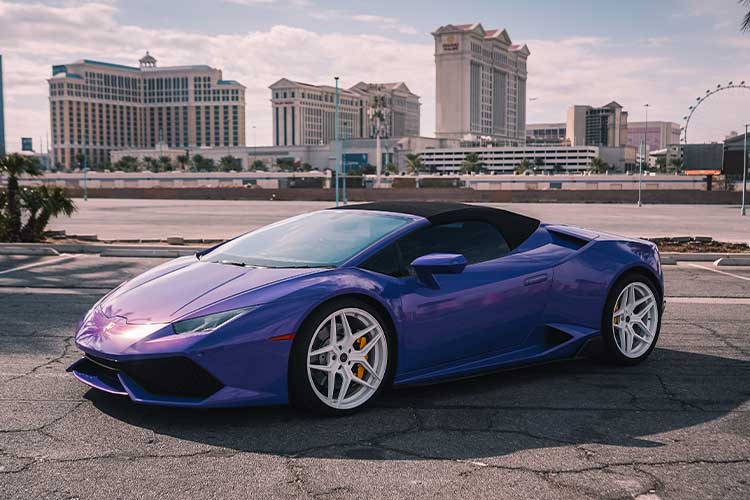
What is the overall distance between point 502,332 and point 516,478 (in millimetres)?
1683

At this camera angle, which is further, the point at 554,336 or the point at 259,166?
the point at 259,166

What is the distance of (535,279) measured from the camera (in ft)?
17.9

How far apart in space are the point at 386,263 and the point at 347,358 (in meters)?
0.68

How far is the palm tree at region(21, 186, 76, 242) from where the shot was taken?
17516 mm

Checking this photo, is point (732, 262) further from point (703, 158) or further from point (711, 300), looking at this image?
point (703, 158)

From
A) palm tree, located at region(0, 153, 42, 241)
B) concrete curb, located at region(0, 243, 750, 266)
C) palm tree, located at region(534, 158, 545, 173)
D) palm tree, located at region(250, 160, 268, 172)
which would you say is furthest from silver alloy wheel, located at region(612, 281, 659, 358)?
palm tree, located at region(534, 158, 545, 173)

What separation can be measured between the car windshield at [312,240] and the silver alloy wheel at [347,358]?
0.41 m

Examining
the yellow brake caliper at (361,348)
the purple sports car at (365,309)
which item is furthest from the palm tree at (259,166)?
the yellow brake caliper at (361,348)

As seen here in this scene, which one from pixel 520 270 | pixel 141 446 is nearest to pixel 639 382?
pixel 520 270

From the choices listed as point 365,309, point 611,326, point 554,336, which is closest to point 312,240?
point 365,309

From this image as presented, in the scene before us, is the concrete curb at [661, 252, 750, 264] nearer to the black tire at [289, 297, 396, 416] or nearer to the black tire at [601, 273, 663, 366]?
the black tire at [601, 273, 663, 366]

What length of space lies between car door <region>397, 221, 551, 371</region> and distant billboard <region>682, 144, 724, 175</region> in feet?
225

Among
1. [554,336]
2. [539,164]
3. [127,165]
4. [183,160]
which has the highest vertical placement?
[183,160]

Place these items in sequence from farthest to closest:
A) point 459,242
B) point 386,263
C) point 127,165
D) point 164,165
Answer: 1. point 127,165
2. point 164,165
3. point 459,242
4. point 386,263
